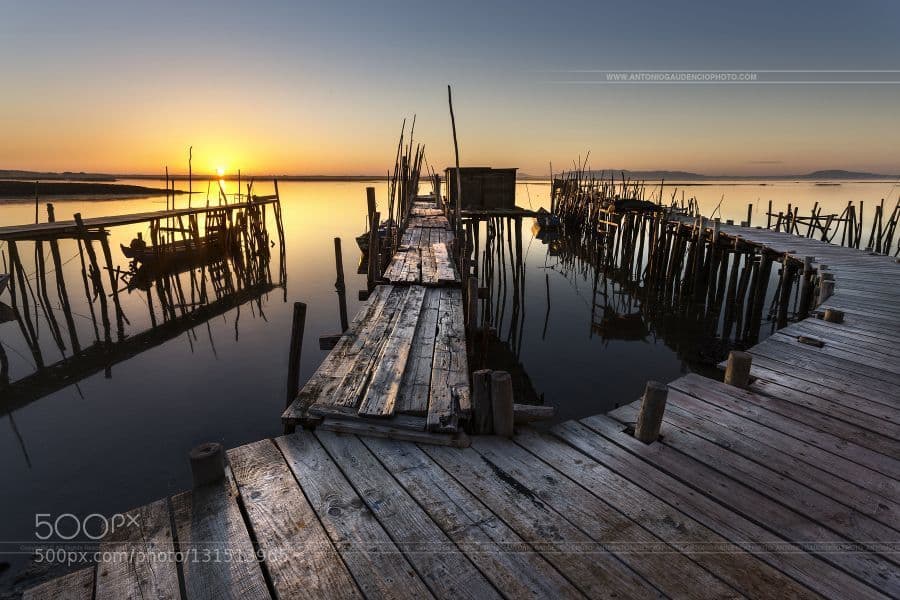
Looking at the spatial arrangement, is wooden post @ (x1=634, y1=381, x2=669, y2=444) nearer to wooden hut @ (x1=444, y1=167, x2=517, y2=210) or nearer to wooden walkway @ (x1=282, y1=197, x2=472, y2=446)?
wooden walkway @ (x1=282, y1=197, x2=472, y2=446)

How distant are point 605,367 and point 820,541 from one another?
853cm

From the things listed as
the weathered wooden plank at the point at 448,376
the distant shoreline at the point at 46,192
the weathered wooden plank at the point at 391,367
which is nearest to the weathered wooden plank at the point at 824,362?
the weathered wooden plank at the point at 448,376

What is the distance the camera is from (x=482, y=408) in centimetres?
418

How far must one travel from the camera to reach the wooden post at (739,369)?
5254 millimetres

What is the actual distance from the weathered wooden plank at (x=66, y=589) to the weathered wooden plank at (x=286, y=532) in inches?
37.0

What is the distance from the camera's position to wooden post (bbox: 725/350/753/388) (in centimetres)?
525

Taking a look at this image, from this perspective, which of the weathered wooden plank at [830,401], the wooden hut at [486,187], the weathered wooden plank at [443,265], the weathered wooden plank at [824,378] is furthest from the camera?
the wooden hut at [486,187]

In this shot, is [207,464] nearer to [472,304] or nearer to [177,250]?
[472,304]

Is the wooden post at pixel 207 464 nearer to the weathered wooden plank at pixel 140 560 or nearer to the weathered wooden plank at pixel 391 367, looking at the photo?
the weathered wooden plank at pixel 140 560

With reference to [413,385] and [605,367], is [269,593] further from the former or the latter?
[605,367]

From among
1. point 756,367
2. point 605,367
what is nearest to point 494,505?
point 756,367

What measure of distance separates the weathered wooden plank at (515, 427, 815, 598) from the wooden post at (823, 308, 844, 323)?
7.22 metres

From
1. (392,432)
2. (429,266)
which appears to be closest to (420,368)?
(392,432)

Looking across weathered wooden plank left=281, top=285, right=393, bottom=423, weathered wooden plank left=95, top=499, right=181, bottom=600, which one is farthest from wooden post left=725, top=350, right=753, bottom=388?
weathered wooden plank left=95, top=499, right=181, bottom=600
